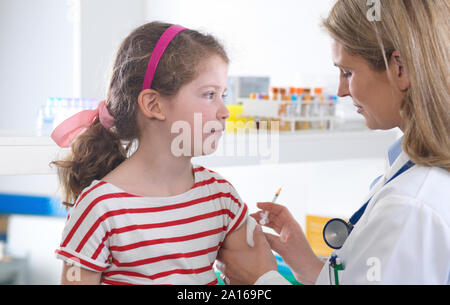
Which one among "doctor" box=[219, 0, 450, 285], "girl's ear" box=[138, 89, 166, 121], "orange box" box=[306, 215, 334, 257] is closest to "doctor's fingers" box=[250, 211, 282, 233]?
"doctor" box=[219, 0, 450, 285]

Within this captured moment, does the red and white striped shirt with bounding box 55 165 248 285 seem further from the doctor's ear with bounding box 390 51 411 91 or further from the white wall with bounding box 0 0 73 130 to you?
the white wall with bounding box 0 0 73 130

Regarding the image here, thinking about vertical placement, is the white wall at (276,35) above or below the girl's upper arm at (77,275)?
above

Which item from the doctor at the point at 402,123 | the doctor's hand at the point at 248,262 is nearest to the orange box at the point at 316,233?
the doctor's hand at the point at 248,262

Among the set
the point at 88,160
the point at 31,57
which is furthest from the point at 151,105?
the point at 31,57

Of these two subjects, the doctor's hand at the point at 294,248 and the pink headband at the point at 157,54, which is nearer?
the pink headband at the point at 157,54

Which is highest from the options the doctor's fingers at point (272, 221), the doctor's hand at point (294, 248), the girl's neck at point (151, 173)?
the girl's neck at point (151, 173)

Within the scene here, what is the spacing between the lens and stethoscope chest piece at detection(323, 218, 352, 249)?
109cm

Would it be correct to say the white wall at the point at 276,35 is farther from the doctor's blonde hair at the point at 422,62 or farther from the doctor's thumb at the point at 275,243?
the doctor's blonde hair at the point at 422,62

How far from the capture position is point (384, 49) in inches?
36.5

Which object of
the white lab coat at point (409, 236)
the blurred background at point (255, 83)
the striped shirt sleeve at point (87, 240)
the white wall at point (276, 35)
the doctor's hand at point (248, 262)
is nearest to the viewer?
the white lab coat at point (409, 236)

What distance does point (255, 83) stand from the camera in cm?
249

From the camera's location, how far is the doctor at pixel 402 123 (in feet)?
2.70

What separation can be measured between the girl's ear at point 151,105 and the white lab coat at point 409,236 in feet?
1.40

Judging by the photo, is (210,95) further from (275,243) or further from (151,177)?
(275,243)
